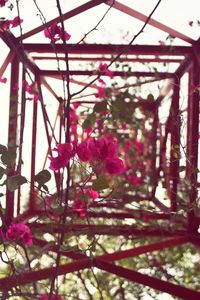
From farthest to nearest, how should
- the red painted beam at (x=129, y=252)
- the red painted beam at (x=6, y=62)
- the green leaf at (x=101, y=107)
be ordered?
the red painted beam at (x=6, y=62), the red painted beam at (x=129, y=252), the green leaf at (x=101, y=107)

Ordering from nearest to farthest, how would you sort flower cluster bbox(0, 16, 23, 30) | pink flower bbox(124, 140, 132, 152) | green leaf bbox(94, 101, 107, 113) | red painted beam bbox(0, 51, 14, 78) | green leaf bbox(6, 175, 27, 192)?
green leaf bbox(6, 175, 27, 192), green leaf bbox(94, 101, 107, 113), flower cluster bbox(0, 16, 23, 30), red painted beam bbox(0, 51, 14, 78), pink flower bbox(124, 140, 132, 152)

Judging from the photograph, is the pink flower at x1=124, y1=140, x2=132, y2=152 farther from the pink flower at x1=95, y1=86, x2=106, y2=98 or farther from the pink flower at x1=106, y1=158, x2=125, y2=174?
the pink flower at x1=106, y1=158, x2=125, y2=174

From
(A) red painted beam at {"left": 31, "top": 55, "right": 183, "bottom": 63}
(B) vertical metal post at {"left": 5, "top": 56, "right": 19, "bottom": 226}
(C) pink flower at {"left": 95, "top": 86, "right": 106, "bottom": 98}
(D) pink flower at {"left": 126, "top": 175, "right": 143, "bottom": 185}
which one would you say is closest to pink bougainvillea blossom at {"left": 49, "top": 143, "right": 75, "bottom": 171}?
(B) vertical metal post at {"left": 5, "top": 56, "right": 19, "bottom": 226}

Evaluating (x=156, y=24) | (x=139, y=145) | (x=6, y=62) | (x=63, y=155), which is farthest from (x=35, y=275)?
(x=139, y=145)

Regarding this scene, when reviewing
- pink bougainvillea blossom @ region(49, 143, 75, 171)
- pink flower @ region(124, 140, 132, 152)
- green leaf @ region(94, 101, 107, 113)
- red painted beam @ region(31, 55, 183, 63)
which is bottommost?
pink bougainvillea blossom @ region(49, 143, 75, 171)

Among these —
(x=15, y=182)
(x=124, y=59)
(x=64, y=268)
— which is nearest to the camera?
(x=15, y=182)

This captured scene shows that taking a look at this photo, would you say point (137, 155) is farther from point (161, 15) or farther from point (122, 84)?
point (161, 15)

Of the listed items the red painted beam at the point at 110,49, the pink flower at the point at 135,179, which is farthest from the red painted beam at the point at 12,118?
the pink flower at the point at 135,179

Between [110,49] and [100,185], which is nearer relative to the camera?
[100,185]

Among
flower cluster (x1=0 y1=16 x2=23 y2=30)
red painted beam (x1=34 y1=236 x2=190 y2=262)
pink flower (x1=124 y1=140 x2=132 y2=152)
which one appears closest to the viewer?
flower cluster (x1=0 y1=16 x2=23 y2=30)

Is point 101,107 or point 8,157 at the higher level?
point 101,107

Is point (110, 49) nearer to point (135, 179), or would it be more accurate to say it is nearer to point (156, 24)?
point (156, 24)

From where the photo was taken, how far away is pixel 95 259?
233 centimetres

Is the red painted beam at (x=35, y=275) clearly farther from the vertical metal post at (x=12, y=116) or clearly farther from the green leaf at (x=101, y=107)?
the vertical metal post at (x=12, y=116)
